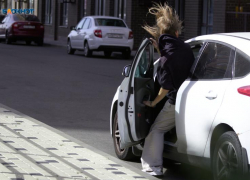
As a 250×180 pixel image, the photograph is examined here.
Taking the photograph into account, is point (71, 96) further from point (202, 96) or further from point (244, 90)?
point (244, 90)

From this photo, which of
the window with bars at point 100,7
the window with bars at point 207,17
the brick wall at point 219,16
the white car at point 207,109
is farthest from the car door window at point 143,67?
the window with bars at point 100,7

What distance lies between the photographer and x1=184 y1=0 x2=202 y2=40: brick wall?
28844 millimetres

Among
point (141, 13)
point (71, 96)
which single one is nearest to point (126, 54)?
point (141, 13)

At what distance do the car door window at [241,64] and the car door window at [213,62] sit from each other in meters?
0.13

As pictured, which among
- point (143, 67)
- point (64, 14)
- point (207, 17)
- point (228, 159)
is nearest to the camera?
point (228, 159)

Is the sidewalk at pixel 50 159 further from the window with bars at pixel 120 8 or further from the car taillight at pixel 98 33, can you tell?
the window with bars at pixel 120 8

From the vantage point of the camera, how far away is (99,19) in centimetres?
2698

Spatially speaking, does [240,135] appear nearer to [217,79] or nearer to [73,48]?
[217,79]

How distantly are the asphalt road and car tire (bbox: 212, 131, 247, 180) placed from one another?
3.03 feet

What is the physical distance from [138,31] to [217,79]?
2792 cm

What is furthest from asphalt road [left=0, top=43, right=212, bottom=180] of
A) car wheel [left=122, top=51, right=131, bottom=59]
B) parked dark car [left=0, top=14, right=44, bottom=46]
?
parked dark car [left=0, top=14, right=44, bottom=46]

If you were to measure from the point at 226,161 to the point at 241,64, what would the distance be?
2.69ft

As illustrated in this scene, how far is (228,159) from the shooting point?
575cm

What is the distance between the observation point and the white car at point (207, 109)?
5.60 metres
